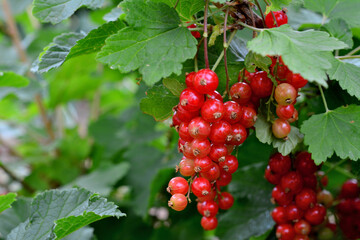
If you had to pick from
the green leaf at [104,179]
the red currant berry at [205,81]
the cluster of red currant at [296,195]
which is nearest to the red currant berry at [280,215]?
the cluster of red currant at [296,195]

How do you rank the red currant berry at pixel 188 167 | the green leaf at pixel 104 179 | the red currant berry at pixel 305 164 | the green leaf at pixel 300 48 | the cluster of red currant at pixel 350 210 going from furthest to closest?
1. the green leaf at pixel 104 179
2. the cluster of red currant at pixel 350 210
3. the red currant berry at pixel 305 164
4. the red currant berry at pixel 188 167
5. the green leaf at pixel 300 48

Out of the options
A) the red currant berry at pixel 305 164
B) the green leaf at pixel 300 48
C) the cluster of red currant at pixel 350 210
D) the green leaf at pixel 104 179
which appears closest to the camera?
the green leaf at pixel 300 48

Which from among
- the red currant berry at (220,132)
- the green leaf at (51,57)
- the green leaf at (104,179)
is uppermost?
the green leaf at (51,57)

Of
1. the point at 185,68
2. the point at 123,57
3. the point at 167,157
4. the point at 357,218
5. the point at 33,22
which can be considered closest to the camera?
the point at 123,57

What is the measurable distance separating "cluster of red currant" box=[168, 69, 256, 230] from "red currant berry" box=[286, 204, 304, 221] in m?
0.19

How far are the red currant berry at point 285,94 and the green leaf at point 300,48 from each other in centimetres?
7

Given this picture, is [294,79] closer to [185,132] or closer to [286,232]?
[185,132]

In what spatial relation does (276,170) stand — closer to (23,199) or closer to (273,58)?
(273,58)

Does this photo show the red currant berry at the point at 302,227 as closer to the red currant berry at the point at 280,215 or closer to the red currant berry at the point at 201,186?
the red currant berry at the point at 280,215

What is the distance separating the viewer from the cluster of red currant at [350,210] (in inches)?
33.9

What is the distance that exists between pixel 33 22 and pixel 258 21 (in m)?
1.90

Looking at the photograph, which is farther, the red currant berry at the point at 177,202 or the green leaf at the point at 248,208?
the green leaf at the point at 248,208

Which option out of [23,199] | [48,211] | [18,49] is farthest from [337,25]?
[18,49]

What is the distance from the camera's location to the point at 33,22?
2219mm
